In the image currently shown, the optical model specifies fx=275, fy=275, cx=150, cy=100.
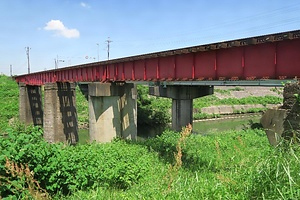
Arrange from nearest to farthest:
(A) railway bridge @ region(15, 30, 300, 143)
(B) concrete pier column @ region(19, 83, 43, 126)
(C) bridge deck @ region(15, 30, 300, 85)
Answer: (C) bridge deck @ region(15, 30, 300, 85) < (A) railway bridge @ region(15, 30, 300, 143) < (B) concrete pier column @ region(19, 83, 43, 126)

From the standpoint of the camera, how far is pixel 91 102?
18.9 meters

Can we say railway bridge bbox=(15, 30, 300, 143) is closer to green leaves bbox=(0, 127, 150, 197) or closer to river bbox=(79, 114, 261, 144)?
green leaves bbox=(0, 127, 150, 197)

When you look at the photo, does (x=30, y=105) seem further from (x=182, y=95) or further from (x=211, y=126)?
(x=211, y=126)

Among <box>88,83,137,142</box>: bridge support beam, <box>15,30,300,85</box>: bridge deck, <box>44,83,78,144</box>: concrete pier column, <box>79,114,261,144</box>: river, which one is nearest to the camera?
<box>15,30,300,85</box>: bridge deck

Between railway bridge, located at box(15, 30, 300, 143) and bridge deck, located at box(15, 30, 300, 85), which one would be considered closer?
bridge deck, located at box(15, 30, 300, 85)

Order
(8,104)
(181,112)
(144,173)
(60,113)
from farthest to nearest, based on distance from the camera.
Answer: (8,104) < (181,112) < (60,113) < (144,173)

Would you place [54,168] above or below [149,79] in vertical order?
below

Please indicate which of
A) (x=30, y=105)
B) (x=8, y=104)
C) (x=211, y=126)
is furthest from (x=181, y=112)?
(x=8, y=104)

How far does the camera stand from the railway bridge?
29.7ft

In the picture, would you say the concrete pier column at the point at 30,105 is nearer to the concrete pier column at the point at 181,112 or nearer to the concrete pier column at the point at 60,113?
the concrete pier column at the point at 60,113

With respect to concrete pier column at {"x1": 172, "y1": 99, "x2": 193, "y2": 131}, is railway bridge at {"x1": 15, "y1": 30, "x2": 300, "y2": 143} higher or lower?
higher

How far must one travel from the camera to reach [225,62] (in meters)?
10.6

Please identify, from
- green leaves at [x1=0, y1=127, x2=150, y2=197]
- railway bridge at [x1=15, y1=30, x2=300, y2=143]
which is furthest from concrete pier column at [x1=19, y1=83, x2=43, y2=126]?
green leaves at [x1=0, y1=127, x2=150, y2=197]

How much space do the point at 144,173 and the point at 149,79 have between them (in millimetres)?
6773
